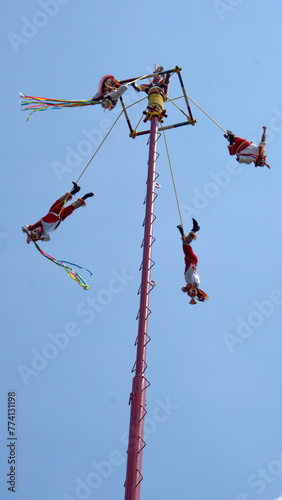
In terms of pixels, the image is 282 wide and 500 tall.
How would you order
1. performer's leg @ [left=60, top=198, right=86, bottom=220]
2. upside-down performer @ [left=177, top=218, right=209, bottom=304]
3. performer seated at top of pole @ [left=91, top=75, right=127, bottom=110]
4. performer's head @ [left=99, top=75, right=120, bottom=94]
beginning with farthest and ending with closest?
performer's head @ [left=99, top=75, right=120, bottom=94], performer seated at top of pole @ [left=91, top=75, right=127, bottom=110], performer's leg @ [left=60, top=198, right=86, bottom=220], upside-down performer @ [left=177, top=218, right=209, bottom=304]

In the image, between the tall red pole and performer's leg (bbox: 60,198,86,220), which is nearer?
the tall red pole

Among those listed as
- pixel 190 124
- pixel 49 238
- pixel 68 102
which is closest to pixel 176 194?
pixel 190 124

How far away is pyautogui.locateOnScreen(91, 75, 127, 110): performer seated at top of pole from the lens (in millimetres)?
13031

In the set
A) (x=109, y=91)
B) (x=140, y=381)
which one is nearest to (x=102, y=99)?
(x=109, y=91)

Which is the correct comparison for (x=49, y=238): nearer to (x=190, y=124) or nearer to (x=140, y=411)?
(x=190, y=124)

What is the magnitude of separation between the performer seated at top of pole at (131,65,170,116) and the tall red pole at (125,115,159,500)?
6.64 feet

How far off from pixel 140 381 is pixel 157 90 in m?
5.96

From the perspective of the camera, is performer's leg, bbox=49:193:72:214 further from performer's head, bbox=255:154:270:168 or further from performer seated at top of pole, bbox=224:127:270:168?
performer's head, bbox=255:154:270:168

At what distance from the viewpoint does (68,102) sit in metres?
14.0

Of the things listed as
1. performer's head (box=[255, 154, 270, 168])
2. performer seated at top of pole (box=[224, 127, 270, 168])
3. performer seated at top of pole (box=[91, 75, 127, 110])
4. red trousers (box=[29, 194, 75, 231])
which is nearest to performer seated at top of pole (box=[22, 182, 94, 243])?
red trousers (box=[29, 194, 75, 231])

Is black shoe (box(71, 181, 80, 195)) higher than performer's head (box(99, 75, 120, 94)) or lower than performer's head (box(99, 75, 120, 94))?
lower

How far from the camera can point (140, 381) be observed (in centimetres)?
880

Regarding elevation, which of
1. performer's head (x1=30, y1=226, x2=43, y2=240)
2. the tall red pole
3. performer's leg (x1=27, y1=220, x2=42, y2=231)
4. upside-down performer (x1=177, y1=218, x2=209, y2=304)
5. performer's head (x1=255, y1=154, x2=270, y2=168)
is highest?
performer's head (x1=255, y1=154, x2=270, y2=168)

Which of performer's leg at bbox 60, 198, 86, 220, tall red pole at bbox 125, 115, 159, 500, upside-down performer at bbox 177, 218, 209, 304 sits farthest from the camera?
performer's leg at bbox 60, 198, 86, 220
